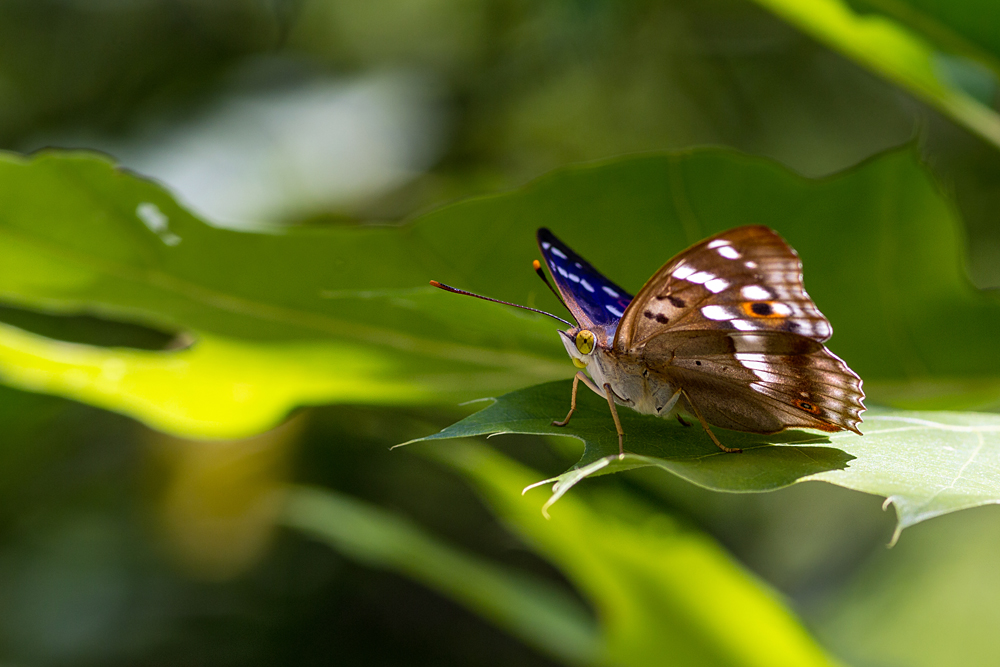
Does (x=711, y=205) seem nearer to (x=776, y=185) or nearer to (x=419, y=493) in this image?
(x=776, y=185)

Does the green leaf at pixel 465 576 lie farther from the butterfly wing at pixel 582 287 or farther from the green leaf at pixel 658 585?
the butterfly wing at pixel 582 287

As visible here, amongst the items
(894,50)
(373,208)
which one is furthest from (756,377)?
(373,208)

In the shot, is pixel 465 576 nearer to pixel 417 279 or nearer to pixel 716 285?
pixel 417 279

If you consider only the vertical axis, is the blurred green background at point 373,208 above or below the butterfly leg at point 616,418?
above

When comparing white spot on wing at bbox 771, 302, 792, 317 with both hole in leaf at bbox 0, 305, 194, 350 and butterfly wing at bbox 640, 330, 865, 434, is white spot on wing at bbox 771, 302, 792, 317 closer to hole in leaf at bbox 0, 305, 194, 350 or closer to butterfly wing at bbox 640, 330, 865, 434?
butterfly wing at bbox 640, 330, 865, 434

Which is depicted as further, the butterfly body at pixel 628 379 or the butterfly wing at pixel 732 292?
the butterfly body at pixel 628 379

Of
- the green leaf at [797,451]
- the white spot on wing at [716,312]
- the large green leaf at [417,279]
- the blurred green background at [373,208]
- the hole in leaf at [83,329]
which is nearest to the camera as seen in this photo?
the green leaf at [797,451]

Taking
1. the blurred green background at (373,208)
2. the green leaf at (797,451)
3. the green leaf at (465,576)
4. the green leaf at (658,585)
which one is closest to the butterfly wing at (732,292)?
the green leaf at (797,451)
